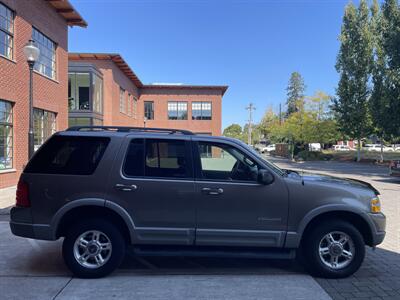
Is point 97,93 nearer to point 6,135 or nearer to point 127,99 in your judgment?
point 127,99

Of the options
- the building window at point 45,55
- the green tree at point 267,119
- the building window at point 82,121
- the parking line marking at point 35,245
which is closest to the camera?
the parking line marking at point 35,245

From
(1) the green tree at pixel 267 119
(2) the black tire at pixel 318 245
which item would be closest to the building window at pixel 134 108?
(2) the black tire at pixel 318 245

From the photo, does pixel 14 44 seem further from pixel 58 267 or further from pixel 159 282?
pixel 159 282

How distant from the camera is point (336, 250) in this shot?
4570 mm

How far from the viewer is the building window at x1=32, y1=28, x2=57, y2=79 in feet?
48.2

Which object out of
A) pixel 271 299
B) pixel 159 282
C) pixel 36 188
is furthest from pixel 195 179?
pixel 36 188

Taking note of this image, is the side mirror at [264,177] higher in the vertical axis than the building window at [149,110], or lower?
lower

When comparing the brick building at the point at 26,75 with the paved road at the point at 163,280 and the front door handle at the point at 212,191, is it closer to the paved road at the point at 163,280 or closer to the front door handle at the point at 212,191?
the paved road at the point at 163,280

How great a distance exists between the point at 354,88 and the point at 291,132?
31.3 feet

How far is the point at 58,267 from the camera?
492 cm

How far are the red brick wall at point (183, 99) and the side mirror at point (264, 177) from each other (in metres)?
35.4

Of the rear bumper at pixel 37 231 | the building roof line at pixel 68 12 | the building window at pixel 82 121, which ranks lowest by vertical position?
the rear bumper at pixel 37 231

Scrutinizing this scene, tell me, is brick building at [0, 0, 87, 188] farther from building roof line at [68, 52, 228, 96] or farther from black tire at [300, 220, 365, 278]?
black tire at [300, 220, 365, 278]

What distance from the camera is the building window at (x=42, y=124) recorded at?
48.4ft
